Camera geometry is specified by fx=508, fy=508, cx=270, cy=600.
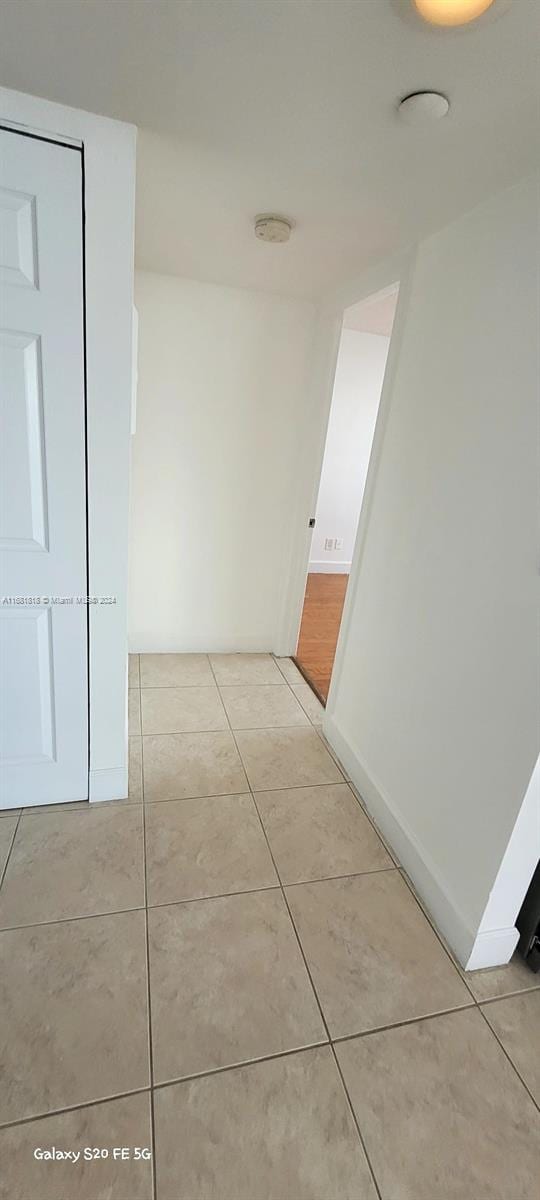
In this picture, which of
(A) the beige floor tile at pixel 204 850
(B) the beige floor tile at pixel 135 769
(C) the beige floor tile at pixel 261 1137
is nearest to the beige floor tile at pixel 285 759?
(A) the beige floor tile at pixel 204 850

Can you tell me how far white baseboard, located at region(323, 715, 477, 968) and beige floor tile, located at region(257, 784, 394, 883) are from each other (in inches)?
2.4

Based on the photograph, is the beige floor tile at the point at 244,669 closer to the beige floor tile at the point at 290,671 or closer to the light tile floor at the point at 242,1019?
the beige floor tile at the point at 290,671

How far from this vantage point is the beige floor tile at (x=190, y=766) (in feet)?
6.73

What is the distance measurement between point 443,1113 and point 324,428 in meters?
2.68

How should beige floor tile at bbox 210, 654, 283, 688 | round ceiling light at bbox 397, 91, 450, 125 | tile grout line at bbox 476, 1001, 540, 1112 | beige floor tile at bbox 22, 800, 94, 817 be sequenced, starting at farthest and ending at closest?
beige floor tile at bbox 210, 654, 283, 688 → beige floor tile at bbox 22, 800, 94, 817 → tile grout line at bbox 476, 1001, 540, 1112 → round ceiling light at bbox 397, 91, 450, 125

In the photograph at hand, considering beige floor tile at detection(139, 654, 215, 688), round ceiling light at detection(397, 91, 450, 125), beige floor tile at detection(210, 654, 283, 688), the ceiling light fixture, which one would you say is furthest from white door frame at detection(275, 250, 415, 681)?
the ceiling light fixture

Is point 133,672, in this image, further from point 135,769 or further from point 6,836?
point 6,836

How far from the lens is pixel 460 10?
86 cm

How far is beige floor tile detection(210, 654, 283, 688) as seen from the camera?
301 centimetres

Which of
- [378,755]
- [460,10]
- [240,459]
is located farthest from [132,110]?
[378,755]

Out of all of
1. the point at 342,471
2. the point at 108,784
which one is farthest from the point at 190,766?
the point at 342,471

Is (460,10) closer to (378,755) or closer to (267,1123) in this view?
(378,755)

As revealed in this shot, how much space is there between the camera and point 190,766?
2189mm

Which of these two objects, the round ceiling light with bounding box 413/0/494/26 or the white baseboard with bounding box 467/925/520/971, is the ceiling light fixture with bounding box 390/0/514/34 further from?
the white baseboard with bounding box 467/925/520/971
